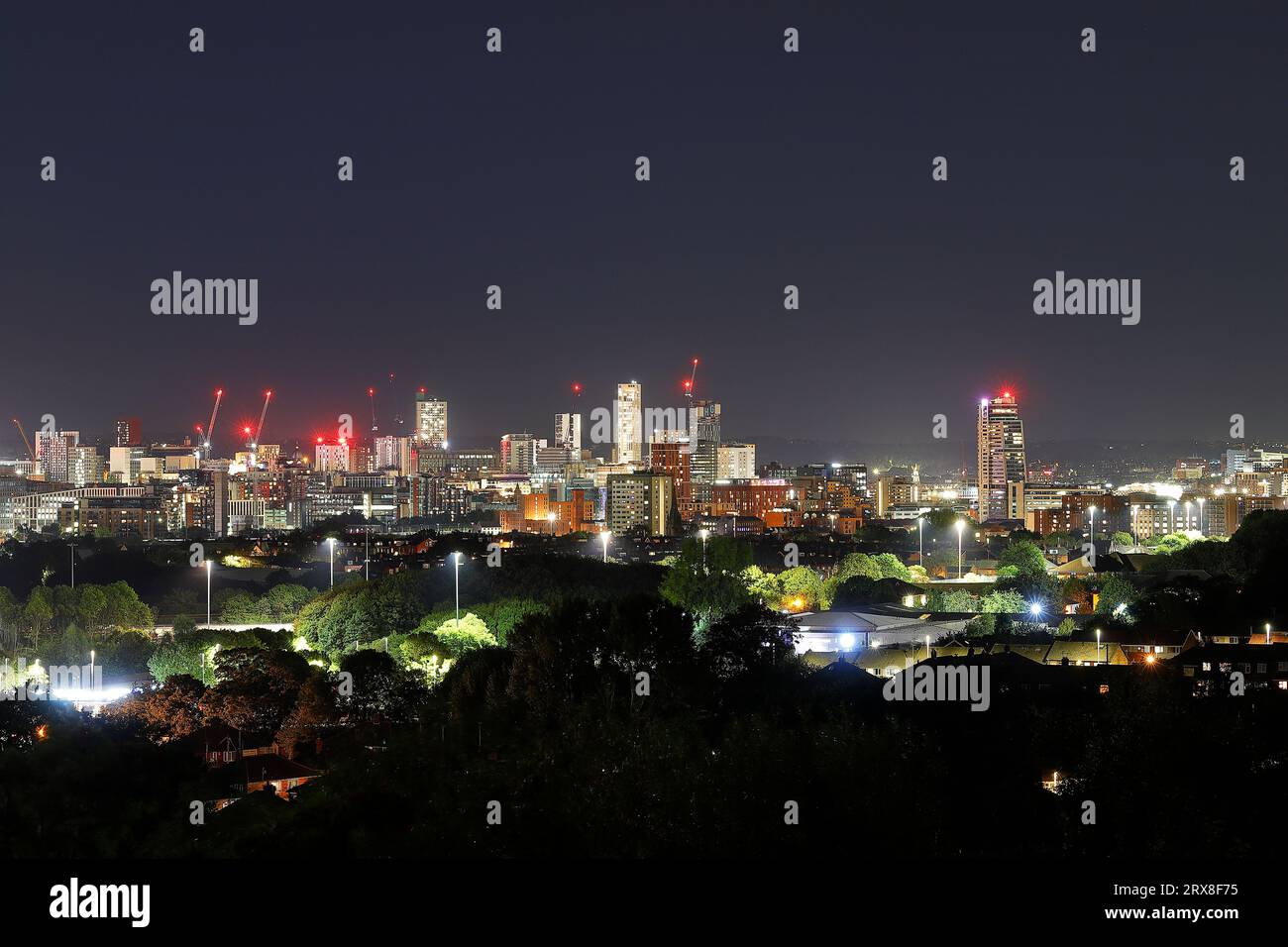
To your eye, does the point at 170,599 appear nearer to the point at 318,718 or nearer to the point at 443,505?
the point at 318,718

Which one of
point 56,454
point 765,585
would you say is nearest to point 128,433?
point 56,454

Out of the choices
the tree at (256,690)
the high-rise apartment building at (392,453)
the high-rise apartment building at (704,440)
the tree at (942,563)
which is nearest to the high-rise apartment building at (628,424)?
the high-rise apartment building at (704,440)

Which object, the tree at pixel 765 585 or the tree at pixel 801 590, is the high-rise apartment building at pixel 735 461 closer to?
the tree at pixel 801 590

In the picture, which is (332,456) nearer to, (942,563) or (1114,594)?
(942,563)

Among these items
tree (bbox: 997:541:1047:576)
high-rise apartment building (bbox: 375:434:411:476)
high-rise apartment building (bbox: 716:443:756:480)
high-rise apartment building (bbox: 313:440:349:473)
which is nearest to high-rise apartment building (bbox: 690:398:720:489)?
high-rise apartment building (bbox: 716:443:756:480)
